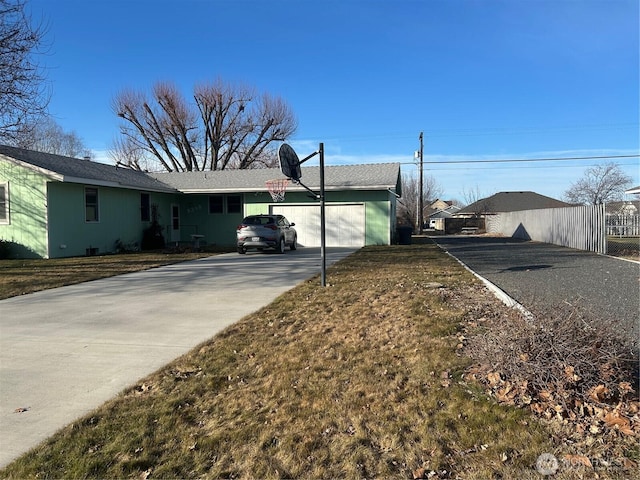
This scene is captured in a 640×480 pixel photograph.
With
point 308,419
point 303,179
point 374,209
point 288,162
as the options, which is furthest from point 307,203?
point 308,419

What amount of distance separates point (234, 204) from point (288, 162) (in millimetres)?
14613

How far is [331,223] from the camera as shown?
2111 centimetres

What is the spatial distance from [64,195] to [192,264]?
248 inches

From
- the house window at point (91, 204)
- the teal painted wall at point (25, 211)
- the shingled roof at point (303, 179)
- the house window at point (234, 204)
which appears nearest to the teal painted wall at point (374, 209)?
the shingled roof at point (303, 179)

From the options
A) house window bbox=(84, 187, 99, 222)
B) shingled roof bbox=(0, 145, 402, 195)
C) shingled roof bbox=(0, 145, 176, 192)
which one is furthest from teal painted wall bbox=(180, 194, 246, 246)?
house window bbox=(84, 187, 99, 222)

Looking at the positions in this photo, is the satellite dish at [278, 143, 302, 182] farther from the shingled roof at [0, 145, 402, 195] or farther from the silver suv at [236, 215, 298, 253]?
the shingled roof at [0, 145, 402, 195]

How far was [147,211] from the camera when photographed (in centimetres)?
2078

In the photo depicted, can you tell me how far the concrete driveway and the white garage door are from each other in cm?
1019

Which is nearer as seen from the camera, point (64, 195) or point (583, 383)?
point (583, 383)

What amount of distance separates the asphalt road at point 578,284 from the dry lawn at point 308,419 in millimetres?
1323

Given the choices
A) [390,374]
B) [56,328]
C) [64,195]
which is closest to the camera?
[390,374]

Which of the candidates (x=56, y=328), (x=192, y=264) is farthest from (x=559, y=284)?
(x=192, y=264)

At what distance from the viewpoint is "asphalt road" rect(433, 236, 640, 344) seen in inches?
210

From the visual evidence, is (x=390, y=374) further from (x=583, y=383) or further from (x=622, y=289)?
(x=622, y=289)
